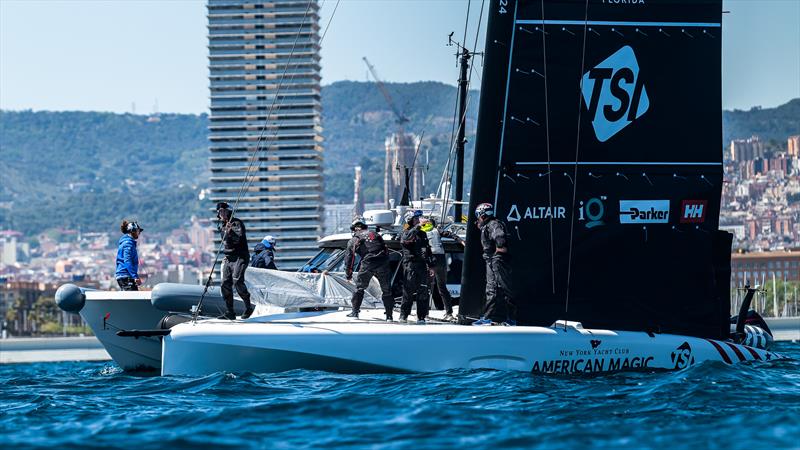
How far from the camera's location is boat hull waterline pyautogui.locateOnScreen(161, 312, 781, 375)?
1303cm

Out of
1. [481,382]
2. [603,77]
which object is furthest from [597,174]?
[481,382]

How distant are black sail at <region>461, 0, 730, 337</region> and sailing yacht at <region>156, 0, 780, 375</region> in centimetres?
2

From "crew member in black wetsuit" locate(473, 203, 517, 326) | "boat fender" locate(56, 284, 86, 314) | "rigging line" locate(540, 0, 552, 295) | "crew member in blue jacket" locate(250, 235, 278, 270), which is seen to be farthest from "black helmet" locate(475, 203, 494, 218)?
"boat fender" locate(56, 284, 86, 314)

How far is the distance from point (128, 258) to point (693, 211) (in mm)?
7729

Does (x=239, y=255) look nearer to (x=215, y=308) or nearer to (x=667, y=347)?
(x=215, y=308)

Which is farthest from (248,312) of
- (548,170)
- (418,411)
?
(418,411)

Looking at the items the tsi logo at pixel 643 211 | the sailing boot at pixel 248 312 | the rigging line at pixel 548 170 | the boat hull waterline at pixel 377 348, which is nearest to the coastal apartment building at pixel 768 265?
the tsi logo at pixel 643 211

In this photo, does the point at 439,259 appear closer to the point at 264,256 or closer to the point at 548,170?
the point at 548,170

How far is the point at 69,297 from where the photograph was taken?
17031mm

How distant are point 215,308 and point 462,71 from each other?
961cm

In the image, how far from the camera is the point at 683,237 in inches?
570

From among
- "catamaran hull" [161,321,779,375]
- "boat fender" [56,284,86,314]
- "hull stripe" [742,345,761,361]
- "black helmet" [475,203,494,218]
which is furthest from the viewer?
"boat fender" [56,284,86,314]

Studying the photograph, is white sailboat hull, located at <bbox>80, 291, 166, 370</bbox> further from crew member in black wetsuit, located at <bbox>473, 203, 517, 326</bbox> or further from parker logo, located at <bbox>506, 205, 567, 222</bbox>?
parker logo, located at <bbox>506, 205, 567, 222</bbox>

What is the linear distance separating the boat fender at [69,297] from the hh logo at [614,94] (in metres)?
7.26
